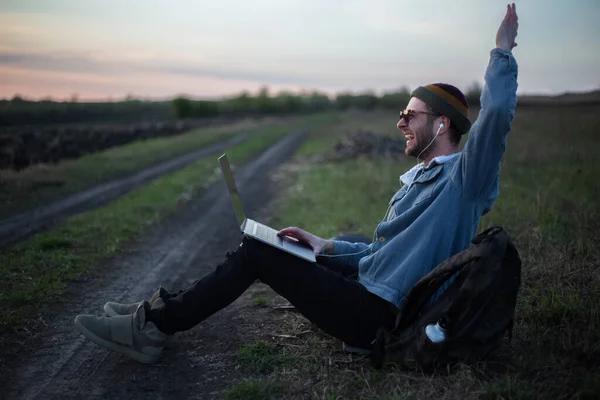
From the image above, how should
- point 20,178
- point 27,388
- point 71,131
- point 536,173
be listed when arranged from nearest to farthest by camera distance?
point 27,388 < point 536,173 < point 20,178 < point 71,131

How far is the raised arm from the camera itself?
2.59m

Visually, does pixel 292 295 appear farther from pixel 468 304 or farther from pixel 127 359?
pixel 127 359

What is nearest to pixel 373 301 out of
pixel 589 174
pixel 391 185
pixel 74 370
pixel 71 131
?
pixel 74 370

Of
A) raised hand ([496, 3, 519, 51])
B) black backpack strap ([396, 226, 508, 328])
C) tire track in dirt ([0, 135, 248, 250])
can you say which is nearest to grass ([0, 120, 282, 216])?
tire track in dirt ([0, 135, 248, 250])

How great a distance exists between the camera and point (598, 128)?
21.2 ft

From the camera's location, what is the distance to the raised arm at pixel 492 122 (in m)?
2.59

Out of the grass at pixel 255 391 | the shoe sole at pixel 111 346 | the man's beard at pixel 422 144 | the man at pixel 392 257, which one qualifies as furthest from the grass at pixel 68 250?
the man's beard at pixel 422 144

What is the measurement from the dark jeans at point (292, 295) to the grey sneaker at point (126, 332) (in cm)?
7

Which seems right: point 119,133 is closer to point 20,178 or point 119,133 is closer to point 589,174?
point 20,178

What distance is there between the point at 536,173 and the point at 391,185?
2599mm

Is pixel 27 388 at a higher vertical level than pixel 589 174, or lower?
lower

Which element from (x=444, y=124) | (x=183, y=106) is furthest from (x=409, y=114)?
(x=183, y=106)

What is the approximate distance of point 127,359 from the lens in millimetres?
3441

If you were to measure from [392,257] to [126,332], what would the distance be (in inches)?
67.8
